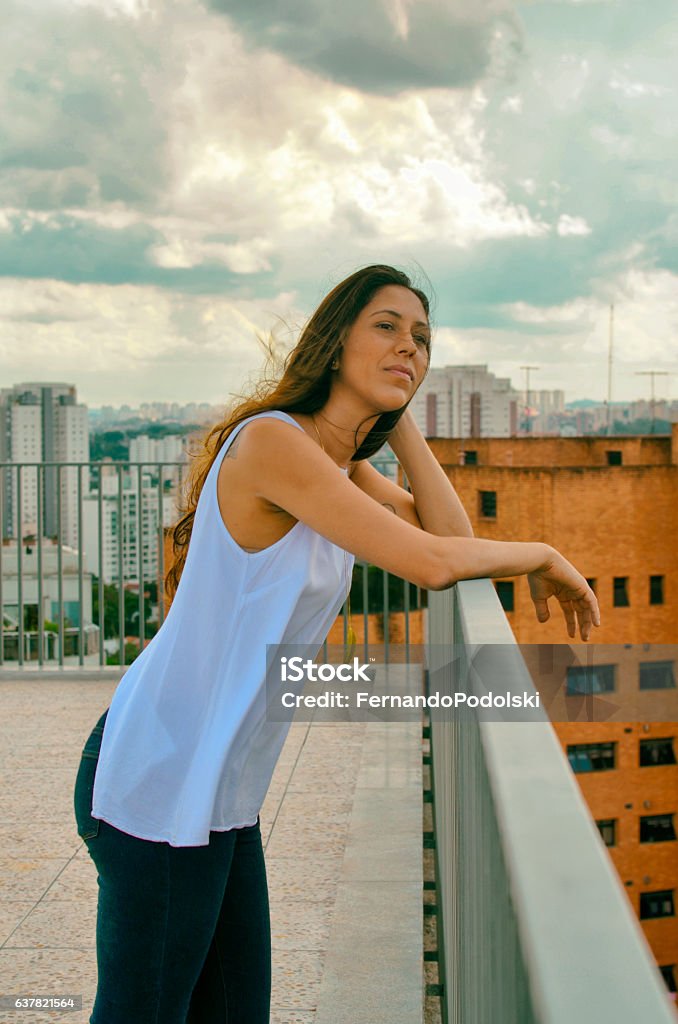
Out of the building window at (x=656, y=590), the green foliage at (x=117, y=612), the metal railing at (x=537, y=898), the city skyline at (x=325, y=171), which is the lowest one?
the metal railing at (x=537, y=898)

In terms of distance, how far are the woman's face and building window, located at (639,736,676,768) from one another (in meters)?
51.3

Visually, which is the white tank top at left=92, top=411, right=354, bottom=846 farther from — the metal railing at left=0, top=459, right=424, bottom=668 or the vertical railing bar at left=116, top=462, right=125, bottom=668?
the vertical railing bar at left=116, top=462, right=125, bottom=668

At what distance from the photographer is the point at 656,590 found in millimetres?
52938

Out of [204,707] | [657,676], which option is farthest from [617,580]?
[204,707]

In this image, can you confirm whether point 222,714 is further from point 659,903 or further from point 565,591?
point 659,903

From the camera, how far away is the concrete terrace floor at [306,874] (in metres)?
2.60

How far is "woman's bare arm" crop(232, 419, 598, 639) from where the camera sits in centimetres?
163

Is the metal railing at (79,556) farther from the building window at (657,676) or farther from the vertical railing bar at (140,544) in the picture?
the building window at (657,676)

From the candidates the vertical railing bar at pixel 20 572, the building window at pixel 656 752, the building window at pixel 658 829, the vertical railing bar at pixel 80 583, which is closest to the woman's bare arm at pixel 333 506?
the vertical railing bar at pixel 80 583

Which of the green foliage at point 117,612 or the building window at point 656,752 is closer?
the green foliage at point 117,612

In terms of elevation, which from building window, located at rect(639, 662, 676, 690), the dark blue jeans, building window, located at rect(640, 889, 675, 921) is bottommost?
building window, located at rect(640, 889, 675, 921)

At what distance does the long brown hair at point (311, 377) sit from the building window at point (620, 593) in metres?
52.7

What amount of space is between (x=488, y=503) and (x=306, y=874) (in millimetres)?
45089

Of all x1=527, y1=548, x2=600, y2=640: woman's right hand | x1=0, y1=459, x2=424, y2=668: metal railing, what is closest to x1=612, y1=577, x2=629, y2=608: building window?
x1=0, y1=459, x2=424, y2=668: metal railing
